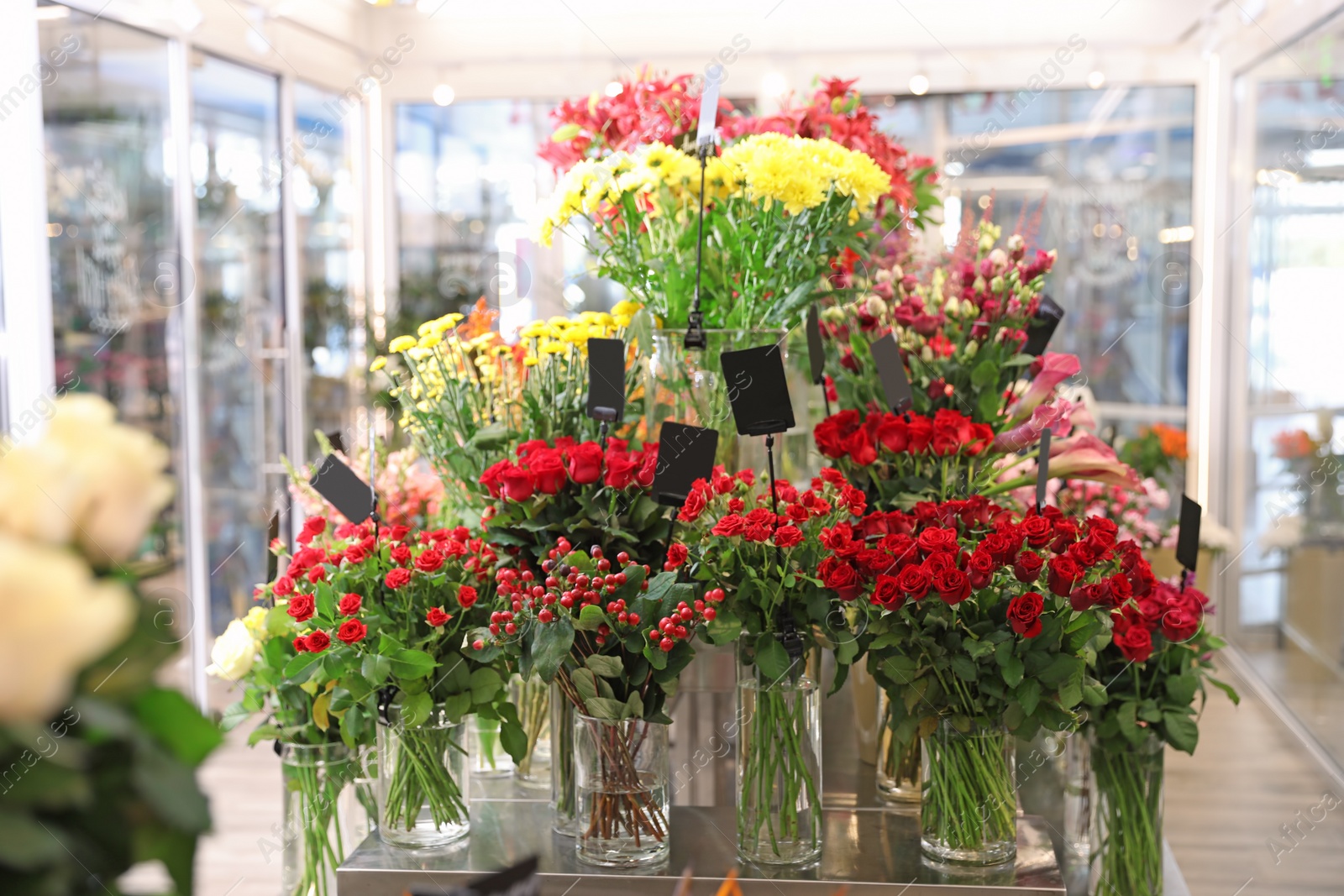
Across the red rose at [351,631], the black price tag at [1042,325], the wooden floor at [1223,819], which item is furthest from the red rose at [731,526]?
the wooden floor at [1223,819]

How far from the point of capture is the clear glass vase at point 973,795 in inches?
48.6

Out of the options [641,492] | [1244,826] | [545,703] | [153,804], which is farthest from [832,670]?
[1244,826]

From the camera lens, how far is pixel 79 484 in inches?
16.4

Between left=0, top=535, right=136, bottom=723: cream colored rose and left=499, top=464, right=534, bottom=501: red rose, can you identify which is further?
left=499, top=464, right=534, bottom=501: red rose

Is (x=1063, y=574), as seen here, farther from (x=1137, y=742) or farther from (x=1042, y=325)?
(x=1042, y=325)

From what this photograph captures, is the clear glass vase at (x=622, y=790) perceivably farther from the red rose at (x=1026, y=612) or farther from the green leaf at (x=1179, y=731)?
the green leaf at (x=1179, y=731)

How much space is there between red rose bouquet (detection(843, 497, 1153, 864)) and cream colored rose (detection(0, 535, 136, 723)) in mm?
835

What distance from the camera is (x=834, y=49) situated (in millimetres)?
5258

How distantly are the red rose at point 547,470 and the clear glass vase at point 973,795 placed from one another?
0.48 meters

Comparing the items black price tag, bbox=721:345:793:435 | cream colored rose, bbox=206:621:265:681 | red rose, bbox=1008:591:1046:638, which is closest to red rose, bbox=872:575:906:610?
red rose, bbox=1008:591:1046:638

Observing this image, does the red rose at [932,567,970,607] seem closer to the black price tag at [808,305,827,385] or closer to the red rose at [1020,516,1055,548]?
the red rose at [1020,516,1055,548]

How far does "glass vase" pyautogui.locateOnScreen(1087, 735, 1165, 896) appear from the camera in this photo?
1440mm

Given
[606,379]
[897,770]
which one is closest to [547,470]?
[606,379]

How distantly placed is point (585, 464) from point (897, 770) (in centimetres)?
60
